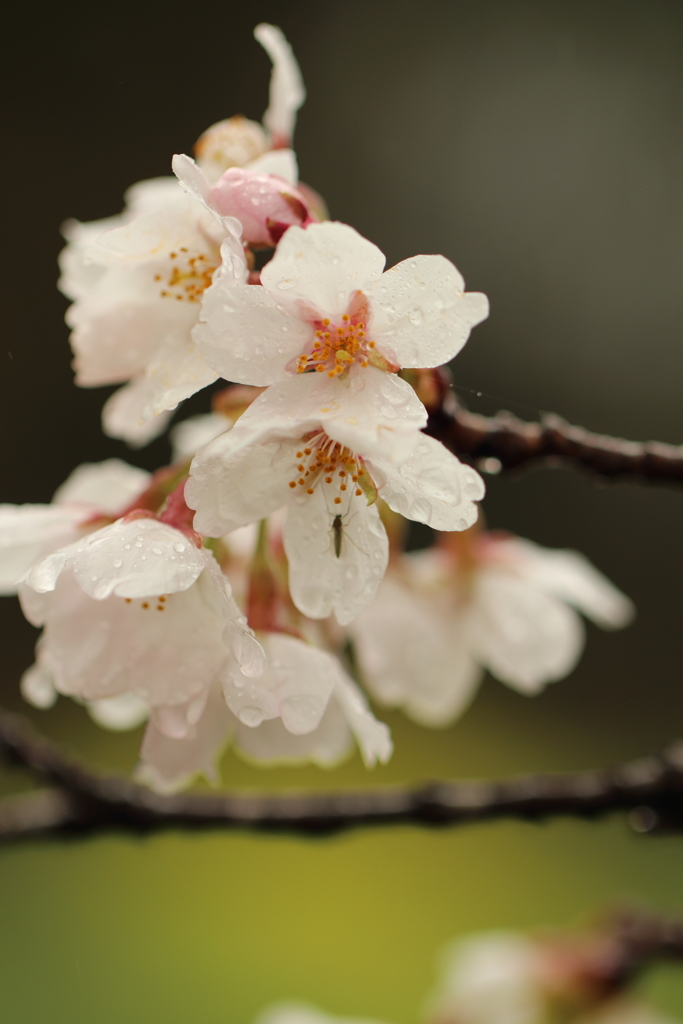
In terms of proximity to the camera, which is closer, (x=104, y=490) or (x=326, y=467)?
(x=326, y=467)

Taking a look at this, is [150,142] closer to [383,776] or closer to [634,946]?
[383,776]

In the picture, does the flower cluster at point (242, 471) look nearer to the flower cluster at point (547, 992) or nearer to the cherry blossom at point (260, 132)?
the cherry blossom at point (260, 132)

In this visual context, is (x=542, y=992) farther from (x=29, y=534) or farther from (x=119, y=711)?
(x=29, y=534)

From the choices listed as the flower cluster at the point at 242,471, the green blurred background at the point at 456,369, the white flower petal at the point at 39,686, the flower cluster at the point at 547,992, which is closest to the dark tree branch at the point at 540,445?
the flower cluster at the point at 242,471

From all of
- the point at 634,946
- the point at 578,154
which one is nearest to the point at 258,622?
the point at 634,946

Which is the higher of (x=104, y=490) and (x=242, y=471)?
(x=242, y=471)

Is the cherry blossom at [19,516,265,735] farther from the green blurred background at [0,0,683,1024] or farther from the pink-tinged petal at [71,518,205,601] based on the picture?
the green blurred background at [0,0,683,1024]

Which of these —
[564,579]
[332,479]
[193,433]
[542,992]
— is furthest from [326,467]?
[542,992]
